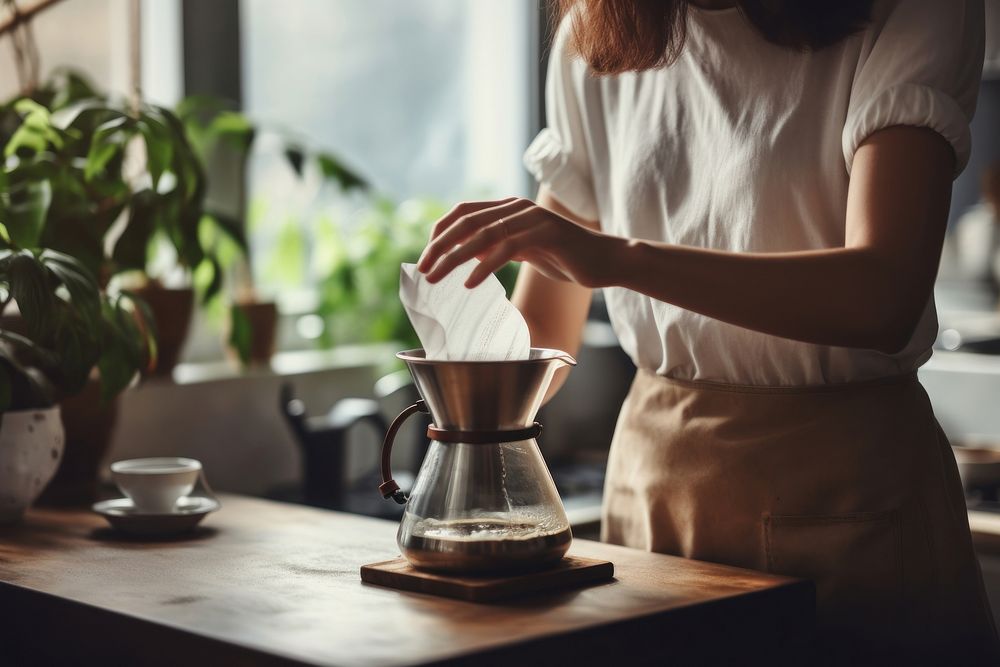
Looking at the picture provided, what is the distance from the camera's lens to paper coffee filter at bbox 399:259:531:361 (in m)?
1.13

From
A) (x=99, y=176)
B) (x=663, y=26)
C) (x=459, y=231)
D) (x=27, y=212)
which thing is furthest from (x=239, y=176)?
(x=459, y=231)

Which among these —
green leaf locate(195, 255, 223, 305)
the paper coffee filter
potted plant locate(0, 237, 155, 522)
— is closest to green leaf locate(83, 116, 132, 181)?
potted plant locate(0, 237, 155, 522)

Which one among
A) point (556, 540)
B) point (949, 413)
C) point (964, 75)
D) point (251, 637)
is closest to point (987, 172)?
point (949, 413)

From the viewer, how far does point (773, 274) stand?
3.65ft

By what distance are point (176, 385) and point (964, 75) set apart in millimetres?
1450

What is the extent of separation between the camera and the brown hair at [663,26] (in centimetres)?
121

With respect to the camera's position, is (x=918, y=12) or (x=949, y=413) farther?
(x=949, y=413)

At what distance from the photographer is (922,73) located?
1.16 m

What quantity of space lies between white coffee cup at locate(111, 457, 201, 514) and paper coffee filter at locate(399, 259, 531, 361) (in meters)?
0.49

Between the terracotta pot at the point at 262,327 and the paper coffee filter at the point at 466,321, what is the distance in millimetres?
1282

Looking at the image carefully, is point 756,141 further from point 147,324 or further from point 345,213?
point 345,213

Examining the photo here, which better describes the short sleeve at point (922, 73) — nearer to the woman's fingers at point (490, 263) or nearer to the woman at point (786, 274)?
the woman at point (786, 274)

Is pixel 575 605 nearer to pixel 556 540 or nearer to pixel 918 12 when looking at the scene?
pixel 556 540

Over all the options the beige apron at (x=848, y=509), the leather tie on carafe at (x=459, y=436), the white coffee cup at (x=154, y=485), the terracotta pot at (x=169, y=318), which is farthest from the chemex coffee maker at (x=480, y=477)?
the terracotta pot at (x=169, y=318)
